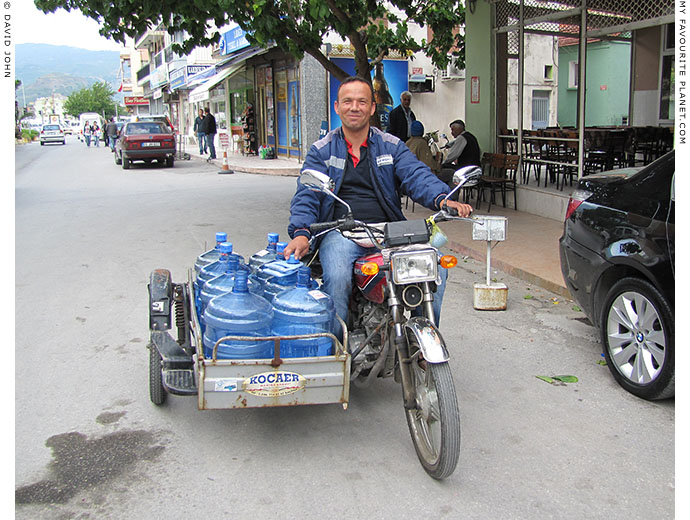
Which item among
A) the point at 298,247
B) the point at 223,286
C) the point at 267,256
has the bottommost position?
the point at 223,286

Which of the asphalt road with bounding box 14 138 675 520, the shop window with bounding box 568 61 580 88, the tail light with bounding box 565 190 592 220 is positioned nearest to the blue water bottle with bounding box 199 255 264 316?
the asphalt road with bounding box 14 138 675 520

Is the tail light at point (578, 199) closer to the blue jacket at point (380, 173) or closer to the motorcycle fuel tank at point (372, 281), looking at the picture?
the blue jacket at point (380, 173)

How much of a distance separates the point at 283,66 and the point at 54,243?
1676 cm

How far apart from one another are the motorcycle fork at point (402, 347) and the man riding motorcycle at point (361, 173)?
0.73 meters

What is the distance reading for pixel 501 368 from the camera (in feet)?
15.7

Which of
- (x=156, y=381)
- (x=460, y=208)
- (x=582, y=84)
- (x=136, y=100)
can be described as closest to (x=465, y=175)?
(x=460, y=208)

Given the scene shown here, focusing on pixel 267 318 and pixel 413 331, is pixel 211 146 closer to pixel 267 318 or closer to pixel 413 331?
pixel 267 318

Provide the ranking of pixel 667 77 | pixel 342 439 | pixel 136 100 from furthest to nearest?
pixel 136 100
pixel 667 77
pixel 342 439

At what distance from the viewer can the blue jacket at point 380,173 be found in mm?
4098

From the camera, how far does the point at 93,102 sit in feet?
371

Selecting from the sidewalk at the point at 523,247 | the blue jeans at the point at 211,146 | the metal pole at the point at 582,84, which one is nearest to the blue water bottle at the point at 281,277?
the sidewalk at the point at 523,247

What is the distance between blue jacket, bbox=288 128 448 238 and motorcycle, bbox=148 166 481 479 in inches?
20.4

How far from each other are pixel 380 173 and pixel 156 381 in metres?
1.96

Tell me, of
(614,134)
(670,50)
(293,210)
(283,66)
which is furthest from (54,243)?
(283,66)
